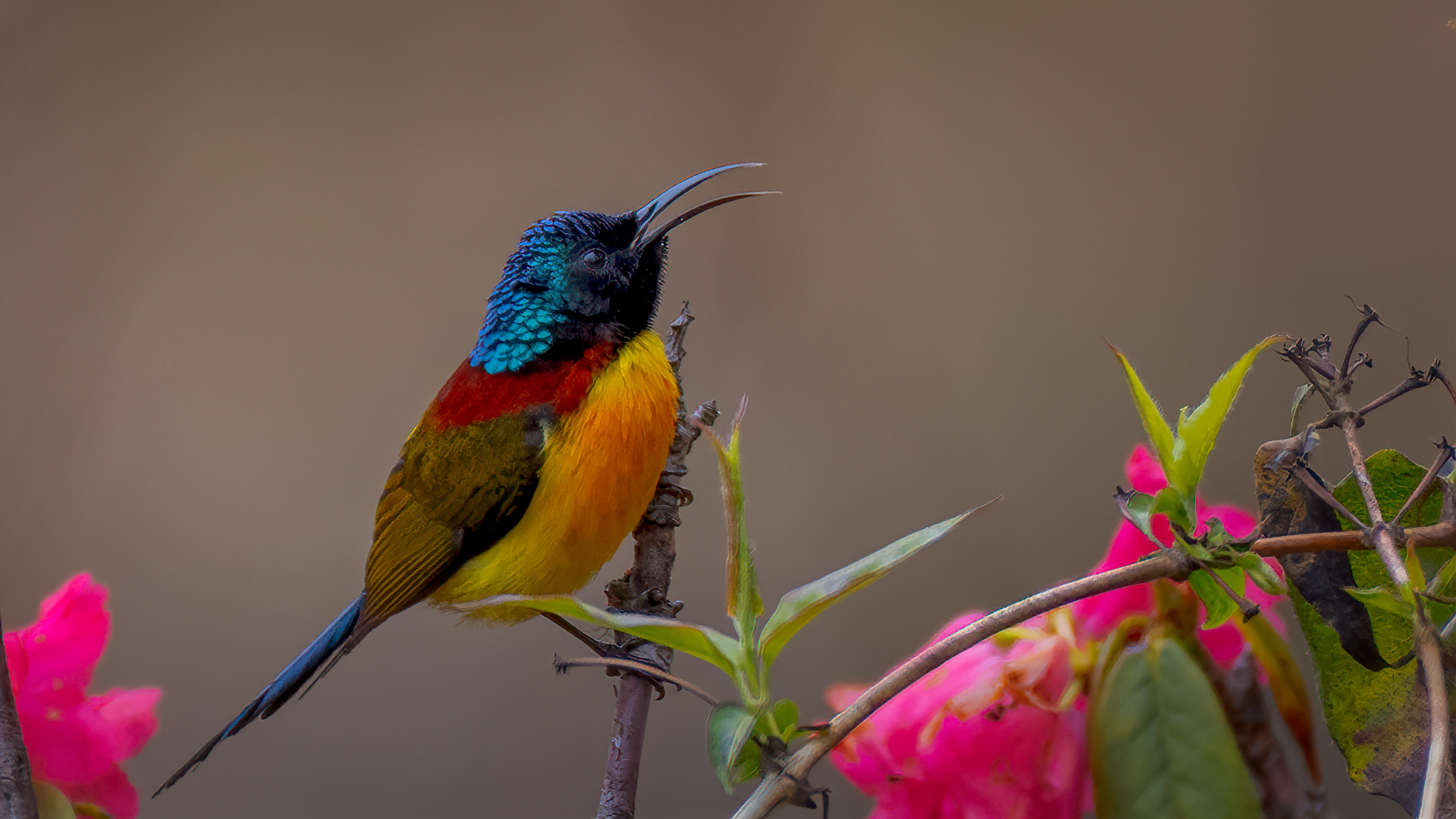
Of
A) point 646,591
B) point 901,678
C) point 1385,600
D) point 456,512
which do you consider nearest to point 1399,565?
point 1385,600

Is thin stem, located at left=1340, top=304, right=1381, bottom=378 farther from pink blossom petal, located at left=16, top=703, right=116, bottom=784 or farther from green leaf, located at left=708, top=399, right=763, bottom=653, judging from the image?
pink blossom petal, located at left=16, top=703, right=116, bottom=784

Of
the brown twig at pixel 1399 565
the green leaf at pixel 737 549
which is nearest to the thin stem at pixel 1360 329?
the brown twig at pixel 1399 565

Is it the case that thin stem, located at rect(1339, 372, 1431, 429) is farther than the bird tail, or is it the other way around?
the bird tail

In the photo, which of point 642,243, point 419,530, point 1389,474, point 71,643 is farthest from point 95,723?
point 1389,474

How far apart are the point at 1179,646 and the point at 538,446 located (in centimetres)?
25

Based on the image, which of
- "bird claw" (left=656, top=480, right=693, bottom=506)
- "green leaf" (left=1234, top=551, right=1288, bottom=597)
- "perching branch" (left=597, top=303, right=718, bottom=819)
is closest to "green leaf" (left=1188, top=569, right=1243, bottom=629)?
"green leaf" (left=1234, top=551, right=1288, bottom=597)

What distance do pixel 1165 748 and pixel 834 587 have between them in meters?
0.10

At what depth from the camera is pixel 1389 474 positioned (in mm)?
234

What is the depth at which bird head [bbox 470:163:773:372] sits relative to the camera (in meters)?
0.39

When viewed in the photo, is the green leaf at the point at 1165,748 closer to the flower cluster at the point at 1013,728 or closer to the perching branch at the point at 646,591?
the flower cluster at the point at 1013,728

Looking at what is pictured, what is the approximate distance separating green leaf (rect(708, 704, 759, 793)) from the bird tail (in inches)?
8.4

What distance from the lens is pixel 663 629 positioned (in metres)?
0.18

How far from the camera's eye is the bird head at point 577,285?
0.39 metres

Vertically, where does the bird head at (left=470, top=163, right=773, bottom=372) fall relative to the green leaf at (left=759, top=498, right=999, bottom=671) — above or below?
above
